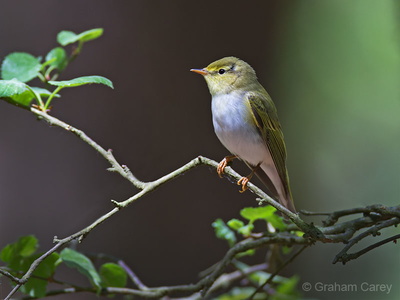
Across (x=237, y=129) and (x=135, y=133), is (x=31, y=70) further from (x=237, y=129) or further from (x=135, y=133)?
(x=135, y=133)

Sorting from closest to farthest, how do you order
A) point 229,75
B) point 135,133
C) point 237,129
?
point 237,129 → point 229,75 → point 135,133

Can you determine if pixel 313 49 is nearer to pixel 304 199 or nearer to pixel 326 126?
pixel 326 126

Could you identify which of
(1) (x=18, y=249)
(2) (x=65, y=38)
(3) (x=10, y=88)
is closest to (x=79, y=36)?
(2) (x=65, y=38)

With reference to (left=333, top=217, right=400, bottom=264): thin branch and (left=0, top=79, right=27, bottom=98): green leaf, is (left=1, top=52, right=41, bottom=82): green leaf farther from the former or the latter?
(left=333, top=217, right=400, bottom=264): thin branch

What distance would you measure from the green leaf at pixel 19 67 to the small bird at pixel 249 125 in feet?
1.95

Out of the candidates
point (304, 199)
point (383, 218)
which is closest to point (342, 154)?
point (304, 199)

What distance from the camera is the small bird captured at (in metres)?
1.77

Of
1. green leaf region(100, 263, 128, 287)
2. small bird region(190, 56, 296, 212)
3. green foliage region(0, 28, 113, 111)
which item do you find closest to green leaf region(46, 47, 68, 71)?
green foliage region(0, 28, 113, 111)

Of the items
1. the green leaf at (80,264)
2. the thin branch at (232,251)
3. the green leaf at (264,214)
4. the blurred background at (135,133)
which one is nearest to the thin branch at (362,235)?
the thin branch at (232,251)

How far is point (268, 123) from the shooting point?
5.88ft

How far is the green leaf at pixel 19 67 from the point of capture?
141cm

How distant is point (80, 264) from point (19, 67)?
59cm

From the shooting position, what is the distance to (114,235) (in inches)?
100

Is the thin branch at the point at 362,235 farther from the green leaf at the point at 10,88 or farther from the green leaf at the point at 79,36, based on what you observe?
the green leaf at the point at 79,36
